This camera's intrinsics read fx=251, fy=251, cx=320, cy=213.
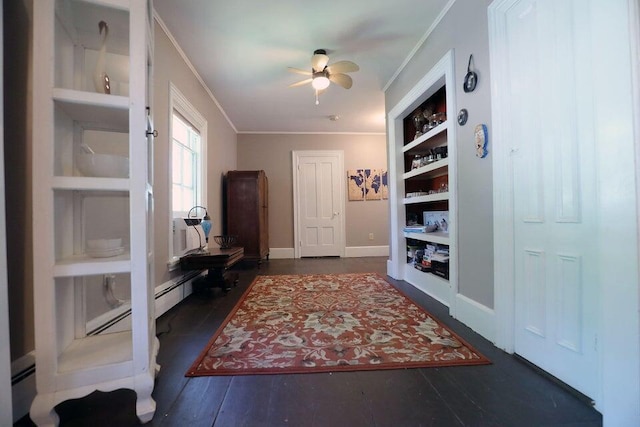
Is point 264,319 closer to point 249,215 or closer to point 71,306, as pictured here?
point 71,306

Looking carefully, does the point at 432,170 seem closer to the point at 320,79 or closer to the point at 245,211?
the point at 320,79

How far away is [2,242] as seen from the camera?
86cm

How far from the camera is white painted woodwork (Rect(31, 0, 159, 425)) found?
893 millimetres

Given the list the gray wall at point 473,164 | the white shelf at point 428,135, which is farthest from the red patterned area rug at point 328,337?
the white shelf at point 428,135

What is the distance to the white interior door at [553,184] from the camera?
104 centimetres

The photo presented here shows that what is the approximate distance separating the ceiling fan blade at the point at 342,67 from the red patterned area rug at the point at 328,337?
2.22 metres

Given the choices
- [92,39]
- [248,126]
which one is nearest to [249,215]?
[248,126]

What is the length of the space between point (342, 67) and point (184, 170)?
6.77 feet

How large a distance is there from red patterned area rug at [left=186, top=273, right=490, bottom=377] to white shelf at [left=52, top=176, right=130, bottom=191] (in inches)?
36.9

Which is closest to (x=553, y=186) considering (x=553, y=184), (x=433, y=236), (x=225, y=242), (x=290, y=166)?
(x=553, y=184)

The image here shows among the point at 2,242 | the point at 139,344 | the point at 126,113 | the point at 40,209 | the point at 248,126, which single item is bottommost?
the point at 139,344

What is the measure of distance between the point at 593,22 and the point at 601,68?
18cm

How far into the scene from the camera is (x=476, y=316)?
166 centimetres

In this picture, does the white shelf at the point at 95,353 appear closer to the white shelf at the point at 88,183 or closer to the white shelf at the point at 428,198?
the white shelf at the point at 88,183
